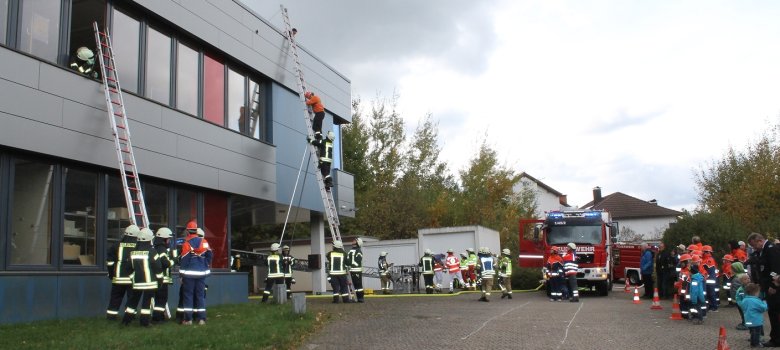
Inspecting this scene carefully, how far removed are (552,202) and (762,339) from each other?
7715cm

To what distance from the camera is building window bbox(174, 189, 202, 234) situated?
1702 centimetres

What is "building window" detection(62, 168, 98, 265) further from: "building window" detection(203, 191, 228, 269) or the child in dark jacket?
the child in dark jacket

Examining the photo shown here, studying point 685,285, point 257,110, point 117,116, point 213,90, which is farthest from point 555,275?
point 117,116

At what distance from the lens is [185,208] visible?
56.7 feet

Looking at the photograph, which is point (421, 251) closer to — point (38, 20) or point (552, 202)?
point (38, 20)

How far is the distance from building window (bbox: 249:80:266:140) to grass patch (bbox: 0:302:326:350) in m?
8.11

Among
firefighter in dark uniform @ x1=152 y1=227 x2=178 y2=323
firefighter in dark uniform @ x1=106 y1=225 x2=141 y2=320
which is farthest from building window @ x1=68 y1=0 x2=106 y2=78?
firefighter in dark uniform @ x1=152 y1=227 x2=178 y2=323

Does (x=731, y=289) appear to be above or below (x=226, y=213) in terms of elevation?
below

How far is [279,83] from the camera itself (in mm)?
21328

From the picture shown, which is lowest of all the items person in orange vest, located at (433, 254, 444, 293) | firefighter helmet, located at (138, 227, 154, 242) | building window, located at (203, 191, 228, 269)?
person in orange vest, located at (433, 254, 444, 293)

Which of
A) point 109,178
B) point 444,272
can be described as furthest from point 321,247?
point 109,178

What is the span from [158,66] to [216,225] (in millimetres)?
4388

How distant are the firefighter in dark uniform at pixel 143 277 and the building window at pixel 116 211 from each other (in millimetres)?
2874

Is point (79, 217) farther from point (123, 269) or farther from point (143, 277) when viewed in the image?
point (143, 277)
